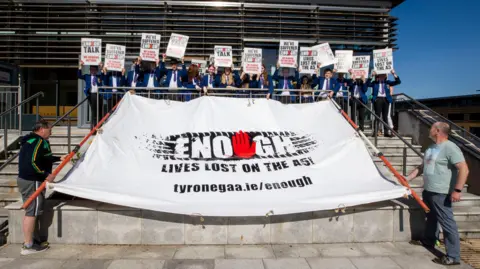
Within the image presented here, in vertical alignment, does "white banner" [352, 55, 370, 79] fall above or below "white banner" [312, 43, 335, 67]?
below

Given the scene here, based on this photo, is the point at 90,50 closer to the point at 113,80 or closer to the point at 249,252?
the point at 113,80

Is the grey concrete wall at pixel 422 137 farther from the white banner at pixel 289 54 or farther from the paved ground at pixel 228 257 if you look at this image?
the white banner at pixel 289 54

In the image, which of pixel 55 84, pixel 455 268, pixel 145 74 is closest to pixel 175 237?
pixel 455 268

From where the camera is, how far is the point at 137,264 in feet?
14.1

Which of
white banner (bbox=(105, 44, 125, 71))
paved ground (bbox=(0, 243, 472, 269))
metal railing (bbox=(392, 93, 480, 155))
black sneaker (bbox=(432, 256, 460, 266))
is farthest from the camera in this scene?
white banner (bbox=(105, 44, 125, 71))

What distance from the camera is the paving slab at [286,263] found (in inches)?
168

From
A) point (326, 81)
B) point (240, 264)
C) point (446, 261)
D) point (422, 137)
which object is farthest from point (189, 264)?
point (422, 137)

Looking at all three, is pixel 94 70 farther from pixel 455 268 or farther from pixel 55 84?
pixel 455 268

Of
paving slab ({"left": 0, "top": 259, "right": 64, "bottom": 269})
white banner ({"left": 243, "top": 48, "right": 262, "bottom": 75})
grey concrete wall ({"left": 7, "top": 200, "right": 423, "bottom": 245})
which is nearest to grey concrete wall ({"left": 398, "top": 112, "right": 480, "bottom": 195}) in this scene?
grey concrete wall ({"left": 7, "top": 200, "right": 423, "bottom": 245})

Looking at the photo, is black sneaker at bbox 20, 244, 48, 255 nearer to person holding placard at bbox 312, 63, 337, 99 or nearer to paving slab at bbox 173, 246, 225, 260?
paving slab at bbox 173, 246, 225, 260

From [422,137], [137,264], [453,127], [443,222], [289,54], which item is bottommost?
[137,264]

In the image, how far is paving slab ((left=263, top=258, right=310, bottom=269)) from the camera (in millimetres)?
4266

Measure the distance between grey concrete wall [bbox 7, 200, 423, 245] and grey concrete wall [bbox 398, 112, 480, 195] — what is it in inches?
117

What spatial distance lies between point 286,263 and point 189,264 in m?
1.29
